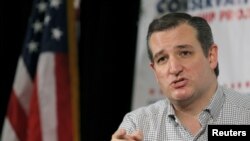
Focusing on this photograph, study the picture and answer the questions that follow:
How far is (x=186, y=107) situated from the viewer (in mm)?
1122

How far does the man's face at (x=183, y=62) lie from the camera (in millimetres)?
1101

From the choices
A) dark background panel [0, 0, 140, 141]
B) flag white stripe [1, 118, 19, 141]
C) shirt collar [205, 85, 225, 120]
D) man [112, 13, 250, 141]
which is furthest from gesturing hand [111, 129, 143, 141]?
flag white stripe [1, 118, 19, 141]

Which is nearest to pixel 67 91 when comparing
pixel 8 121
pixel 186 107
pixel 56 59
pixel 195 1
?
pixel 56 59

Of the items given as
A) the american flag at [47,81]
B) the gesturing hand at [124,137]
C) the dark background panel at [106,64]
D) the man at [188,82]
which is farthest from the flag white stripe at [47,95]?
the gesturing hand at [124,137]

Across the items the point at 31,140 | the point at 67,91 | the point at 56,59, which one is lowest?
the point at 31,140

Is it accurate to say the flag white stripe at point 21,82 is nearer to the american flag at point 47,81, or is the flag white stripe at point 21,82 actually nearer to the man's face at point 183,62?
the american flag at point 47,81

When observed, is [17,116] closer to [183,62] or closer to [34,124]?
[34,124]

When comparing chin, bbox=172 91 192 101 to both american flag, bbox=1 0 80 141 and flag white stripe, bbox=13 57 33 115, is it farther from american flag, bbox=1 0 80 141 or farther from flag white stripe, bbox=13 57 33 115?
flag white stripe, bbox=13 57 33 115

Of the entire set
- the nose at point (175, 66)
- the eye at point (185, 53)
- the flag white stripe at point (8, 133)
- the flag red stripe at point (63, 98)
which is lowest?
the flag white stripe at point (8, 133)

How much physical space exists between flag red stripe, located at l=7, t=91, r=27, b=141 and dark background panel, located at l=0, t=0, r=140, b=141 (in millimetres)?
232

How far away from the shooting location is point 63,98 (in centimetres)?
188

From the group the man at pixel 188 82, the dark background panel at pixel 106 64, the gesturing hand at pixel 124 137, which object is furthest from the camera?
the dark background panel at pixel 106 64

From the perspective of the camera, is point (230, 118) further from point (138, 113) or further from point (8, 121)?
point (8, 121)

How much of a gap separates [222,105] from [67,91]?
882mm
